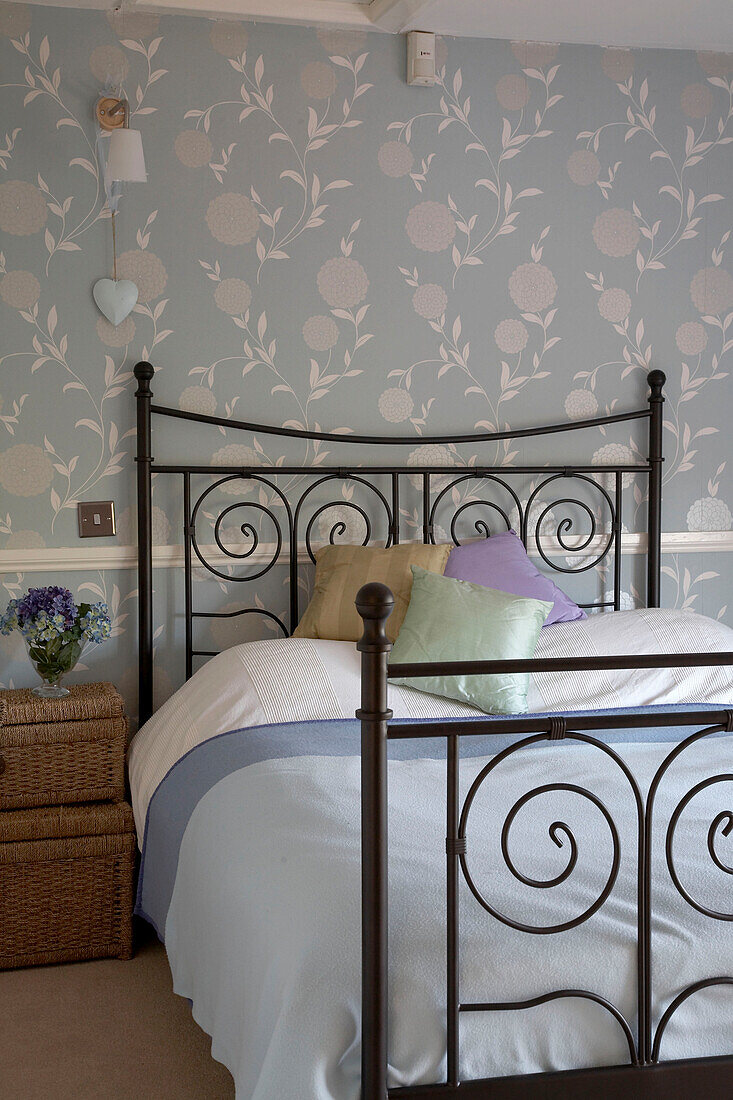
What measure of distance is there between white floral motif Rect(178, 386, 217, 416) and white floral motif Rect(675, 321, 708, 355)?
4.89 feet

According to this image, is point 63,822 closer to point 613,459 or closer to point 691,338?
point 613,459

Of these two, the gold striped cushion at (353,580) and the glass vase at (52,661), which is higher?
the gold striped cushion at (353,580)

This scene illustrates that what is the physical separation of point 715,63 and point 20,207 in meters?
2.17

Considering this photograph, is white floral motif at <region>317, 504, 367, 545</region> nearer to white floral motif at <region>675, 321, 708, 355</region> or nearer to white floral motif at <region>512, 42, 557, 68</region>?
white floral motif at <region>675, 321, 708, 355</region>

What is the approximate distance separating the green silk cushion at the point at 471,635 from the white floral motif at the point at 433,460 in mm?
556

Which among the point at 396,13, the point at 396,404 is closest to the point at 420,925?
the point at 396,404

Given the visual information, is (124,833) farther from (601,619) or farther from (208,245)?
(208,245)

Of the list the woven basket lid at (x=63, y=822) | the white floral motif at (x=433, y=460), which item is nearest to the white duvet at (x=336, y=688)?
the woven basket lid at (x=63, y=822)

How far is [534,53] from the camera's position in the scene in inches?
121

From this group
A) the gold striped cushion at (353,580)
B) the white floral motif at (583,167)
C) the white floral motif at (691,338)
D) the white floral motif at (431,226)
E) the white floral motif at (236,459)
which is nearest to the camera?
the gold striped cushion at (353,580)

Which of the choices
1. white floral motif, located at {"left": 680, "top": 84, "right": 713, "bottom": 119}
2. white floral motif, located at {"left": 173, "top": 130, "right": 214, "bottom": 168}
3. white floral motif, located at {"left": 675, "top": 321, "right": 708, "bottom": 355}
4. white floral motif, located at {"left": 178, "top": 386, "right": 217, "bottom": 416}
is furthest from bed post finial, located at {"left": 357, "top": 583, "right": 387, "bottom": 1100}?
white floral motif, located at {"left": 680, "top": 84, "right": 713, "bottom": 119}

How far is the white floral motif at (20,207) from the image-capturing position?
2715 mm

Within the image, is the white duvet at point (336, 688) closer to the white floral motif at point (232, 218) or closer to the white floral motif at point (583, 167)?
the white floral motif at point (232, 218)

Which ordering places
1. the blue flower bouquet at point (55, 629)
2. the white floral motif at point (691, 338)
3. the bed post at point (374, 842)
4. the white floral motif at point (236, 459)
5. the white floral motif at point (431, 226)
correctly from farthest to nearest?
1. the white floral motif at point (691, 338)
2. the white floral motif at point (431, 226)
3. the white floral motif at point (236, 459)
4. the blue flower bouquet at point (55, 629)
5. the bed post at point (374, 842)
